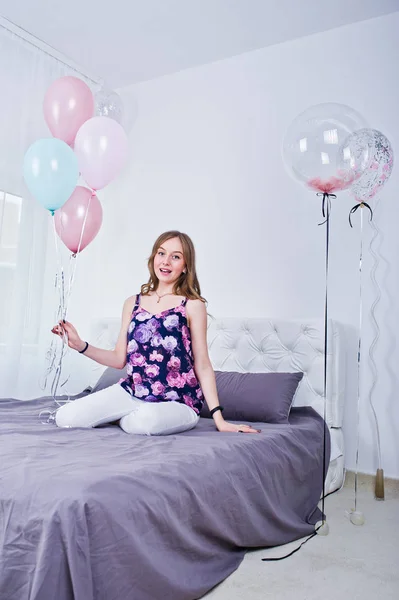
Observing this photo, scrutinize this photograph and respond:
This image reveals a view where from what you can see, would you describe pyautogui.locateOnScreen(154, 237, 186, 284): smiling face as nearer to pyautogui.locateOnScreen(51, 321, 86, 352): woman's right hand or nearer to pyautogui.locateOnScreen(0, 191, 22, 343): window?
pyautogui.locateOnScreen(51, 321, 86, 352): woman's right hand

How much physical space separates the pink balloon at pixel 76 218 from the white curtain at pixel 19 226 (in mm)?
855

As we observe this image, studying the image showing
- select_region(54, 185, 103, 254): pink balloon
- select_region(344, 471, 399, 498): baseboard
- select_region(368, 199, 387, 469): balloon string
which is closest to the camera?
select_region(54, 185, 103, 254): pink balloon

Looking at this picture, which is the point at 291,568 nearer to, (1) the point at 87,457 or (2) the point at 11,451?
(1) the point at 87,457

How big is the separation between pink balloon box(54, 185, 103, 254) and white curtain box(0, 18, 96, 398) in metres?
0.86

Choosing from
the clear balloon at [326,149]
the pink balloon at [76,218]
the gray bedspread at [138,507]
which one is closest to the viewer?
the gray bedspread at [138,507]

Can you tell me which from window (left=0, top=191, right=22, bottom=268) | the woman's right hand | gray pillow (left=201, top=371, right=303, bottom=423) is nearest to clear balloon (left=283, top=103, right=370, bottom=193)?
gray pillow (left=201, top=371, right=303, bottom=423)

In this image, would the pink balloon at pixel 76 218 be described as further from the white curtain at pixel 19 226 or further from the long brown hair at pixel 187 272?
the white curtain at pixel 19 226

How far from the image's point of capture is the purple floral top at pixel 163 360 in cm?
243

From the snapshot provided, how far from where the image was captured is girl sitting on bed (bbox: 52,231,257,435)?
7.37 ft

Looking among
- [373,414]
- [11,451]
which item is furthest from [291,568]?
[373,414]

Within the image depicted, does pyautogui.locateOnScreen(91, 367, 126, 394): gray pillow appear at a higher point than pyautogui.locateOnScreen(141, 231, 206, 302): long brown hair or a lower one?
lower

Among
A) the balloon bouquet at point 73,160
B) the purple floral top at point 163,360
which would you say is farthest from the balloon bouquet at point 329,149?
the balloon bouquet at point 73,160

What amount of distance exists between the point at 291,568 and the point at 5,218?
258cm

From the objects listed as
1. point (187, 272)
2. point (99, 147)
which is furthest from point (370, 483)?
point (99, 147)
